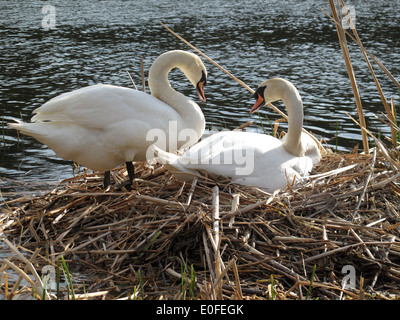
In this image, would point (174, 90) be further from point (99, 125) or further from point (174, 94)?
point (99, 125)

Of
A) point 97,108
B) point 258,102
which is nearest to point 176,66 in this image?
point 258,102

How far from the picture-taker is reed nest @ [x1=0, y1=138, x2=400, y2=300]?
3.83m

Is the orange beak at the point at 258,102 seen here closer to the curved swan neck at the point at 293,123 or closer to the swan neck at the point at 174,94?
the curved swan neck at the point at 293,123

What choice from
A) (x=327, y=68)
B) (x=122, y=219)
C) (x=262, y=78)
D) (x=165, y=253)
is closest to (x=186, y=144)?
(x=122, y=219)

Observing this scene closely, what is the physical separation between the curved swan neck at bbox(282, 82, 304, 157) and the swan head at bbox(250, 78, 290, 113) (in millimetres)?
37

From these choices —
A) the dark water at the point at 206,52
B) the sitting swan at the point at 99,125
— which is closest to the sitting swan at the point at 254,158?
the sitting swan at the point at 99,125

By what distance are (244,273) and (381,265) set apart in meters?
0.92

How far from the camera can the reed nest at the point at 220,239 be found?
383 cm

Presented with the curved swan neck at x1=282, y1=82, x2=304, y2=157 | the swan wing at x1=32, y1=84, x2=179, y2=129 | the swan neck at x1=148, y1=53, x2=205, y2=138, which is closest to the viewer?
the swan wing at x1=32, y1=84, x2=179, y2=129

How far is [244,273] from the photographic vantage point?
399 cm

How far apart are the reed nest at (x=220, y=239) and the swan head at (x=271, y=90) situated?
37.6 inches

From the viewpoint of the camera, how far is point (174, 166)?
15.9 ft

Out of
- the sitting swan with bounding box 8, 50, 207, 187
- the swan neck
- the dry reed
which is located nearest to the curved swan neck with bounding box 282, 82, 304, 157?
the dry reed

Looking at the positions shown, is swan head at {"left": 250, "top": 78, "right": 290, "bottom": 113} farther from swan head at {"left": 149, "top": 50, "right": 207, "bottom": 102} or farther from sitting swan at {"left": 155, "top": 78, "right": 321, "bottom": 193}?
swan head at {"left": 149, "top": 50, "right": 207, "bottom": 102}
